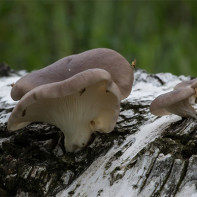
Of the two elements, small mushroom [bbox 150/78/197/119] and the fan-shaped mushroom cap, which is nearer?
small mushroom [bbox 150/78/197/119]

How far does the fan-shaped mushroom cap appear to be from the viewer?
6.37ft

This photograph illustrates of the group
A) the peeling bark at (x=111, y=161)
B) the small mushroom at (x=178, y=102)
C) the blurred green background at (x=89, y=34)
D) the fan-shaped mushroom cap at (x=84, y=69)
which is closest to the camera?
the peeling bark at (x=111, y=161)

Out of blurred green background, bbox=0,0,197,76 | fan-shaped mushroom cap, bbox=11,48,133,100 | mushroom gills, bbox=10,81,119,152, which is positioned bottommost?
blurred green background, bbox=0,0,197,76

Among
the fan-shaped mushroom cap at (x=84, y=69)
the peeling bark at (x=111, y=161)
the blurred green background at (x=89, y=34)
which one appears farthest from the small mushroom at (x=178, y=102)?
the blurred green background at (x=89, y=34)

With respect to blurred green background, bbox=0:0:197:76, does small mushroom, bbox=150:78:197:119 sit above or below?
above

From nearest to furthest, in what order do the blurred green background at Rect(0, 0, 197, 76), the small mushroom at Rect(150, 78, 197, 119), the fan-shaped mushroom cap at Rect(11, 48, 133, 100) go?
1. the small mushroom at Rect(150, 78, 197, 119)
2. the fan-shaped mushroom cap at Rect(11, 48, 133, 100)
3. the blurred green background at Rect(0, 0, 197, 76)

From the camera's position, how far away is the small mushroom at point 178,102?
1818 mm

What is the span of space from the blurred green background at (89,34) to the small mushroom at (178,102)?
3826mm

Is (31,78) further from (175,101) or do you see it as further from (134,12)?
(134,12)

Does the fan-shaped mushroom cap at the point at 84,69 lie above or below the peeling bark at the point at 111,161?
above

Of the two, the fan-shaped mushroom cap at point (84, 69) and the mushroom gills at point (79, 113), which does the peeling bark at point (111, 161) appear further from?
the fan-shaped mushroom cap at point (84, 69)

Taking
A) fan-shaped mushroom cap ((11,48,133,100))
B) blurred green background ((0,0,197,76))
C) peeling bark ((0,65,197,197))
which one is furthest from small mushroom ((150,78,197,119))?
blurred green background ((0,0,197,76))

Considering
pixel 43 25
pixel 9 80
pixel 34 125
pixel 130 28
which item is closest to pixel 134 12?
pixel 130 28

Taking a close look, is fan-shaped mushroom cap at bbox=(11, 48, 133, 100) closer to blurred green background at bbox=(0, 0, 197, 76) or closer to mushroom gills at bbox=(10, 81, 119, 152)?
mushroom gills at bbox=(10, 81, 119, 152)
